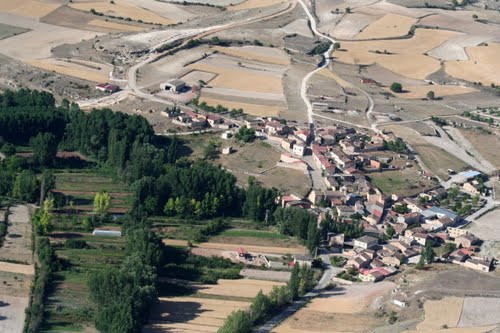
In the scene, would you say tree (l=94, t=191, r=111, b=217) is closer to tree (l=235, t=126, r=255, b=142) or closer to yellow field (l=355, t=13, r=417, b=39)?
tree (l=235, t=126, r=255, b=142)

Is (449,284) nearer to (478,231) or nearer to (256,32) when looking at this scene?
(478,231)

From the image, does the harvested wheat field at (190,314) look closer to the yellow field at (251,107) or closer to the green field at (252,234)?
the green field at (252,234)

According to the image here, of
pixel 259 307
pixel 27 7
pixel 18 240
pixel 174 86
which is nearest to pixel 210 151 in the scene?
pixel 174 86

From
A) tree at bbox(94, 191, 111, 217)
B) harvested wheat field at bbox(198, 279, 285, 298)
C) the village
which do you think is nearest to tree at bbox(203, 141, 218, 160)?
the village

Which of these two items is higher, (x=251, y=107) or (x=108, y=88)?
(x=108, y=88)

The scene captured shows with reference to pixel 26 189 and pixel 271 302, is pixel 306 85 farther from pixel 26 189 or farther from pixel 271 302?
pixel 271 302

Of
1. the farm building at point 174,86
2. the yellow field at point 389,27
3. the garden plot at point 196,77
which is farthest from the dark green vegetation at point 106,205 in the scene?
the yellow field at point 389,27
